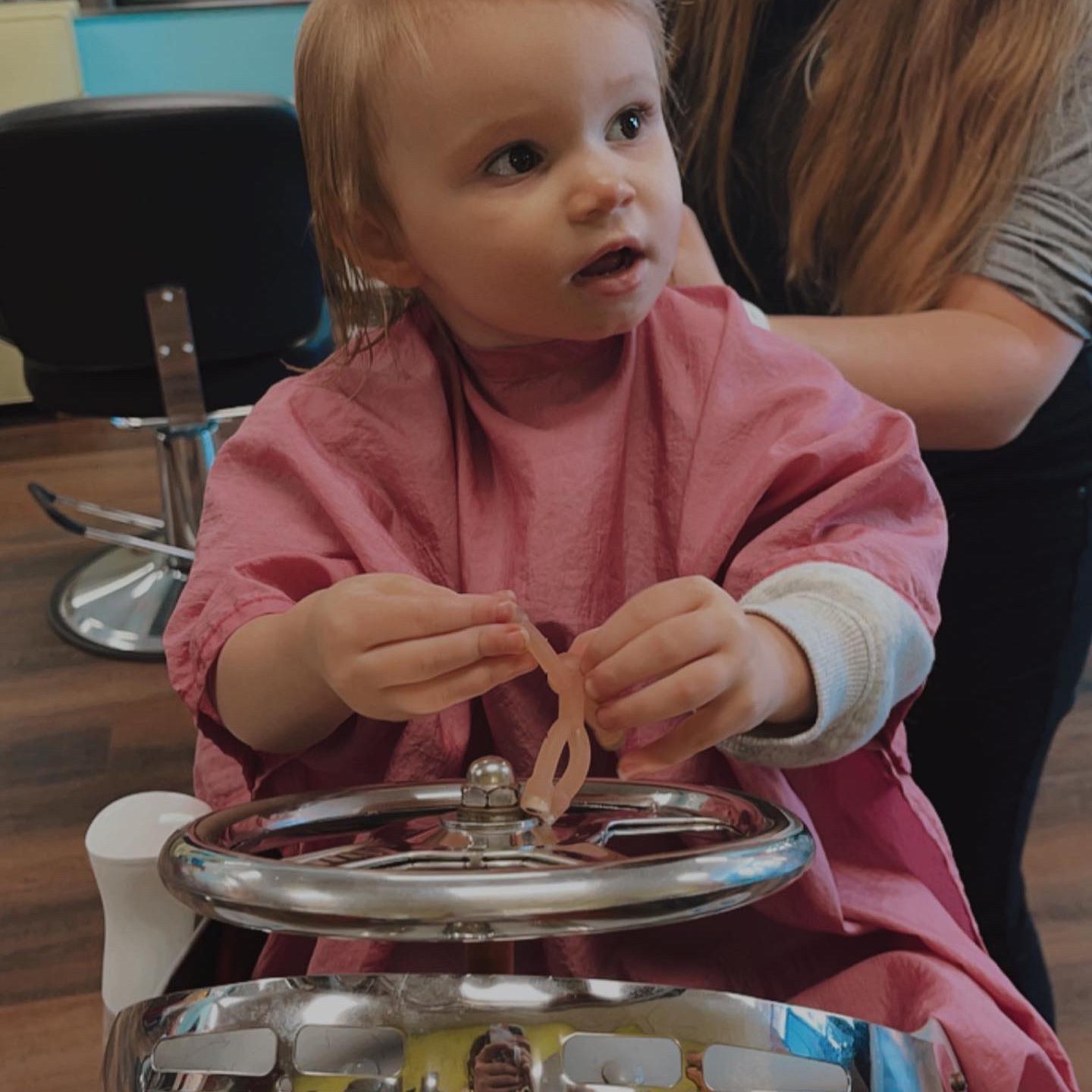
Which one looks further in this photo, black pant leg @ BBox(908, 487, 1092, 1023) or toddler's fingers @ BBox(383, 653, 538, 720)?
black pant leg @ BBox(908, 487, 1092, 1023)

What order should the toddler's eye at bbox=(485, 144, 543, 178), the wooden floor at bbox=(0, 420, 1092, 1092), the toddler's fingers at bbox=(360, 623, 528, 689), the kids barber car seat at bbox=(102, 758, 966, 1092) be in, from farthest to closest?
1. the wooden floor at bbox=(0, 420, 1092, 1092)
2. the toddler's eye at bbox=(485, 144, 543, 178)
3. the toddler's fingers at bbox=(360, 623, 528, 689)
4. the kids barber car seat at bbox=(102, 758, 966, 1092)

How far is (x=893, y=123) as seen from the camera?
3.21 feet

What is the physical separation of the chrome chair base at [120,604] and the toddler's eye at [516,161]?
1853 millimetres

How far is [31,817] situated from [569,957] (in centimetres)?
147

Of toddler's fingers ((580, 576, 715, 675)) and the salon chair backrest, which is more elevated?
toddler's fingers ((580, 576, 715, 675))

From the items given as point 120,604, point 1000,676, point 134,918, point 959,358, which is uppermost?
point 959,358

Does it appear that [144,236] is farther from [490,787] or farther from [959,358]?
[490,787]

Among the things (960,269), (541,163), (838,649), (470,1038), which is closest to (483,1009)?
(470,1038)

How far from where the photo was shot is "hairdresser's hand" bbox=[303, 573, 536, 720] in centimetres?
51

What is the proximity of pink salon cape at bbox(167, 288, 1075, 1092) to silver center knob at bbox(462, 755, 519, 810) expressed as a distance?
0.18 m

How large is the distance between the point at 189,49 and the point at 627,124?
3.18 meters

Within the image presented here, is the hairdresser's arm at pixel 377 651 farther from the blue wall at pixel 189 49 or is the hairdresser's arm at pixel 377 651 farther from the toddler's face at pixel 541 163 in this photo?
the blue wall at pixel 189 49

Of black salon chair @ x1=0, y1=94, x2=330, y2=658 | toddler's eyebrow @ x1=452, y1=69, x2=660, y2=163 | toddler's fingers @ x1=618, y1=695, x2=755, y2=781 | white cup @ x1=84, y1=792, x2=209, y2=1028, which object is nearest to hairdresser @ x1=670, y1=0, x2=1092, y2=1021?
toddler's eyebrow @ x1=452, y1=69, x2=660, y2=163

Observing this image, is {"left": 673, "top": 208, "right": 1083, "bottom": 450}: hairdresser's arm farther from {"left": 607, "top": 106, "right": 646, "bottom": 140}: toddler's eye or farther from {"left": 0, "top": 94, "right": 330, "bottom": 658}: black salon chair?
{"left": 0, "top": 94, "right": 330, "bottom": 658}: black salon chair
